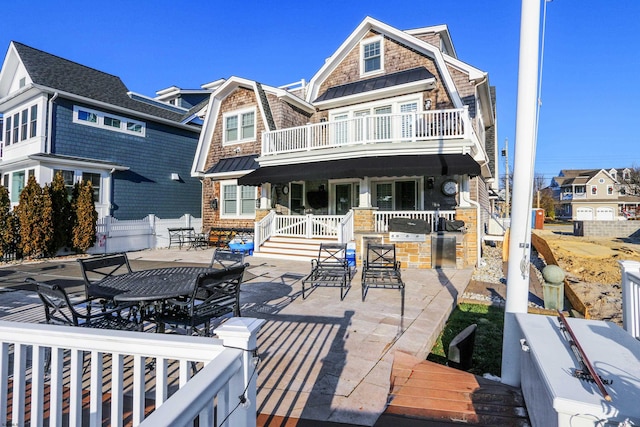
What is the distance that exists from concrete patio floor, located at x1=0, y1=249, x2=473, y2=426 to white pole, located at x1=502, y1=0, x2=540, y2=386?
1.02 m

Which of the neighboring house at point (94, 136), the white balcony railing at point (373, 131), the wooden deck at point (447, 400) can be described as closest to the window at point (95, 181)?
the neighboring house at point (94, 136)

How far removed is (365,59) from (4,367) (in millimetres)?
15092

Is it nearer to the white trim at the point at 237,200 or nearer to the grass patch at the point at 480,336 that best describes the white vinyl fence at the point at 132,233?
the white trim at the point at 237,200

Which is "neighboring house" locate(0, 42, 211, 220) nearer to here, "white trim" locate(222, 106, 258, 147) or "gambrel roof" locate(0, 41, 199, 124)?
"gambrel roof" locate(0, 41, 199, 124)

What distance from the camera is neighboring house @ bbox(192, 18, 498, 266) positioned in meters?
10.4

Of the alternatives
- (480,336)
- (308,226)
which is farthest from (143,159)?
(480,336)

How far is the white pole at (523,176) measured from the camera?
10.9ft

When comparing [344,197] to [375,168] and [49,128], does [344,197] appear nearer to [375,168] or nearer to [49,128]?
[375,168]

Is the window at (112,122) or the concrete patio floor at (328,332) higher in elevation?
the window at (112,122)

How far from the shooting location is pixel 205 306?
372 centimetres

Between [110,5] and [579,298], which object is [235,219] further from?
[579,298]

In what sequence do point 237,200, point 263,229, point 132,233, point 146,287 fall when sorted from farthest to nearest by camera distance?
point 237,200 < point 132,233 < point 263,229 < point 146,287

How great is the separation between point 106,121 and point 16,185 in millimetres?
4746

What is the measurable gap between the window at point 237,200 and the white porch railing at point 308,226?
2.89 meters
